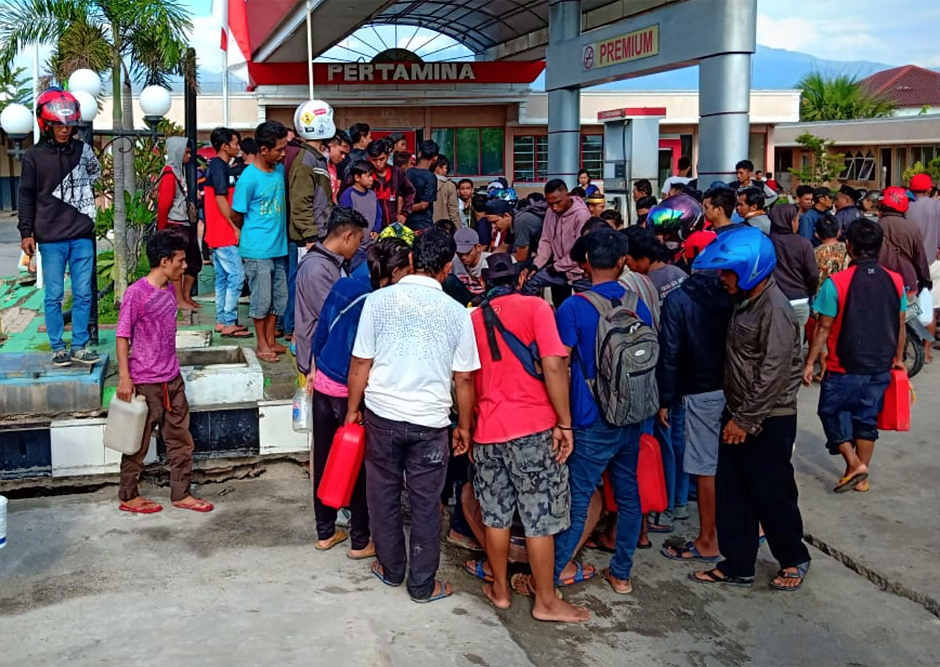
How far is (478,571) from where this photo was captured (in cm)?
492

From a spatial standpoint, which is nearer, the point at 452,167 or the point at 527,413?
the point at 527,413

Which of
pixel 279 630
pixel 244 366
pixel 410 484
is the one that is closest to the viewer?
pixel 279 630

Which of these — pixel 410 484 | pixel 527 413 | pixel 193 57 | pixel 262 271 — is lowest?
pixel 410 484

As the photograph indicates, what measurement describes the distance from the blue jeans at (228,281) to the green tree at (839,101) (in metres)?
34.6

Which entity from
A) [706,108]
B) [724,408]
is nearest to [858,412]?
[724,408]

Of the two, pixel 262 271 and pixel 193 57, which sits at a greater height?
pixel 193 57

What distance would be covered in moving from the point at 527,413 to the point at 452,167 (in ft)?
73.4

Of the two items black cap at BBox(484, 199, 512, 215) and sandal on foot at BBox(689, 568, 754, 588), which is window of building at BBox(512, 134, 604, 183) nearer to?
black cap at BBox(484, 199, 512, 215)

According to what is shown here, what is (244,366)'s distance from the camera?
671 centimetres

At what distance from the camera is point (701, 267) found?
4555 millimetres

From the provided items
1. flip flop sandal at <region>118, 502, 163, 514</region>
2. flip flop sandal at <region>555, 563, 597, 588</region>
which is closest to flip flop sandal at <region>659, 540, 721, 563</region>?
flip flop sandal at <region>555, 563, 597, 588</region>

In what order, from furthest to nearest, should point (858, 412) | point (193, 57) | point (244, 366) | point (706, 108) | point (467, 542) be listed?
point (193, 57)
point (706, 108)
point (244, 366)
point (858, 412)
point (467, 542)

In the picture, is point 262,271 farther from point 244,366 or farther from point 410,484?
point 410,484

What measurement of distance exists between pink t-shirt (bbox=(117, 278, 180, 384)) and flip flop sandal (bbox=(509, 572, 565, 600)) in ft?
7.56
